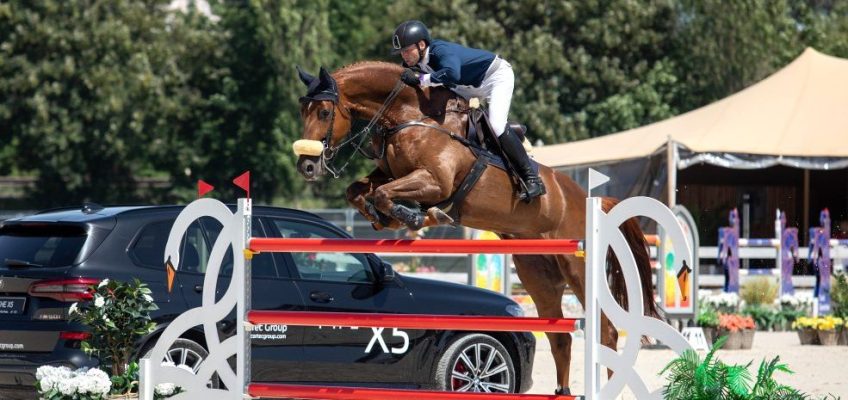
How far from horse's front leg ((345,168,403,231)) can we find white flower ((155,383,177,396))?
4.38 ft

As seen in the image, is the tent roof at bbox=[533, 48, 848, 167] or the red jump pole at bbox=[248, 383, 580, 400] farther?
the tent roof at bbox=[533, 48, 848, 167]

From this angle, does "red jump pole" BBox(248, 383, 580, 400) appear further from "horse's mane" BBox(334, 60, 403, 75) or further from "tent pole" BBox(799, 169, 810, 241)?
"tent pole" BBox(799, 169, 810, 241)

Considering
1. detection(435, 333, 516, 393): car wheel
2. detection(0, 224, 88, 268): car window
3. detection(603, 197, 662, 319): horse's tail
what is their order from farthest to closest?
detection(435, 333, 516, 393): car wheel < detection(603, 197, 662, 319): horse's tail < detection(0, 224, 88, 268): car window

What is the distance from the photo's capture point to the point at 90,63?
33.7 meters

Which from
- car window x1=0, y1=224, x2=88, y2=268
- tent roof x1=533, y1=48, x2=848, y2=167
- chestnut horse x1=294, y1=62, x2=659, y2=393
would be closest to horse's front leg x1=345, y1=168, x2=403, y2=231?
chestnut horse x1=294, y1=62, x2=659, y2=393

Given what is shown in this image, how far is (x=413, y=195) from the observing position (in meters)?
6.43

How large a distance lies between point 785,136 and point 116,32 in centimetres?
2095

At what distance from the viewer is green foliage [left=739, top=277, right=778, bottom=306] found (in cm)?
1473

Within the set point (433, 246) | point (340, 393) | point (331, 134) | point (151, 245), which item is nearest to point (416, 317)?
point (433, 246)

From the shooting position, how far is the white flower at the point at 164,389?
6070mm

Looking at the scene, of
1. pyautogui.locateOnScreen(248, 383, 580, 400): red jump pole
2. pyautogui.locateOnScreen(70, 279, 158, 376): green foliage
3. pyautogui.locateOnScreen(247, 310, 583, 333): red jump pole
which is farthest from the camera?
pyautogui.locateOnScreen(70, 279, 158, 376): green foliage

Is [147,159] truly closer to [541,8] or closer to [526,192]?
[541,8]

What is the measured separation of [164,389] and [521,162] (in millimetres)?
2359

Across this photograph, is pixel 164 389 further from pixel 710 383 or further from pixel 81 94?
pixel 81 94
